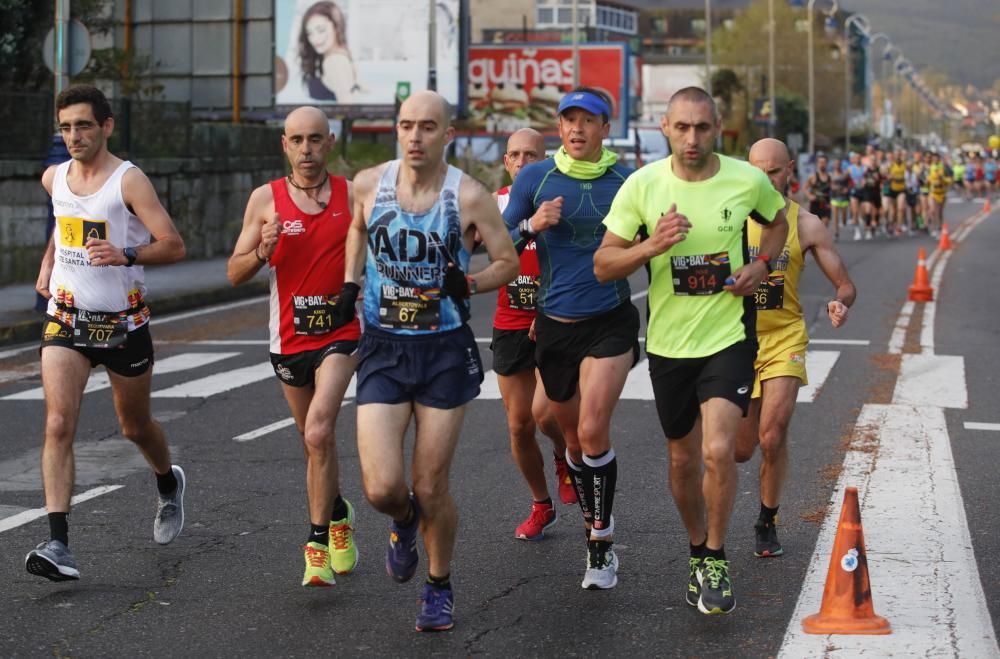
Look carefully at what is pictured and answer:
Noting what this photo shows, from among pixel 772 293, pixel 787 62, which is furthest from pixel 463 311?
pixel 787 62

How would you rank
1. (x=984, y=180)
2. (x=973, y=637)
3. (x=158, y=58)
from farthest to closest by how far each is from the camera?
(x=984, y=180) < (x=158, y=58) < (x=973, y=637)

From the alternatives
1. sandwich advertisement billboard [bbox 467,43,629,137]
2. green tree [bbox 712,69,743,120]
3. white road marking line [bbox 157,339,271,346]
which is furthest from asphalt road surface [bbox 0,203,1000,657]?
green tree [bbox 712,69,743,120]

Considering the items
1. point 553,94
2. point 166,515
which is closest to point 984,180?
point 553,94

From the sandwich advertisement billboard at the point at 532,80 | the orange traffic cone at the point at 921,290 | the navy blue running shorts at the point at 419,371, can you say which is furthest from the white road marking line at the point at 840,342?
the sandwich advertisement billboard at the point at 532,80

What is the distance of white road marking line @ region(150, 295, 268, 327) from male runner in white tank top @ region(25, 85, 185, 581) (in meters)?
11.4

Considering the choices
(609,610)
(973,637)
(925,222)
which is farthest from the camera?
(925,222)

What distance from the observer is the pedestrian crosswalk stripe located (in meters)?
12.8

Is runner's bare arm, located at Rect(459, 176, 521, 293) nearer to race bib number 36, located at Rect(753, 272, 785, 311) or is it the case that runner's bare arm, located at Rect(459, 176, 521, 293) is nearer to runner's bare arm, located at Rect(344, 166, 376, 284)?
runner's bare arm, located at Rect(344, 166, 376, 284)

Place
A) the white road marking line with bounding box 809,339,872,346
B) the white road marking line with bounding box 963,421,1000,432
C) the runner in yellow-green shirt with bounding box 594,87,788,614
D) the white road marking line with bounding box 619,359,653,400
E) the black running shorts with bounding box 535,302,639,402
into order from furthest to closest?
1. the white road marking line with bounding box 809,339,872,346
2. the white road marking line with bounding box 619,359,653,400
3. the white road marking line with bounding box 963,421,1000,432
4. the black running shorts with bounding box 535,302,639,402
5. the runner in yellow-green shirt with bounding box 594,87,788,614

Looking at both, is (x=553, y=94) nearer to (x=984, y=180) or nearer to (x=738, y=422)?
(x=984, y=180)

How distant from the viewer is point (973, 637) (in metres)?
6.05

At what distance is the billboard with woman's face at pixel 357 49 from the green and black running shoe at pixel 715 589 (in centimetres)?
4482

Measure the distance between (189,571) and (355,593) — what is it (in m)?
0.82

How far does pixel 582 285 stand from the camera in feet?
23.8
